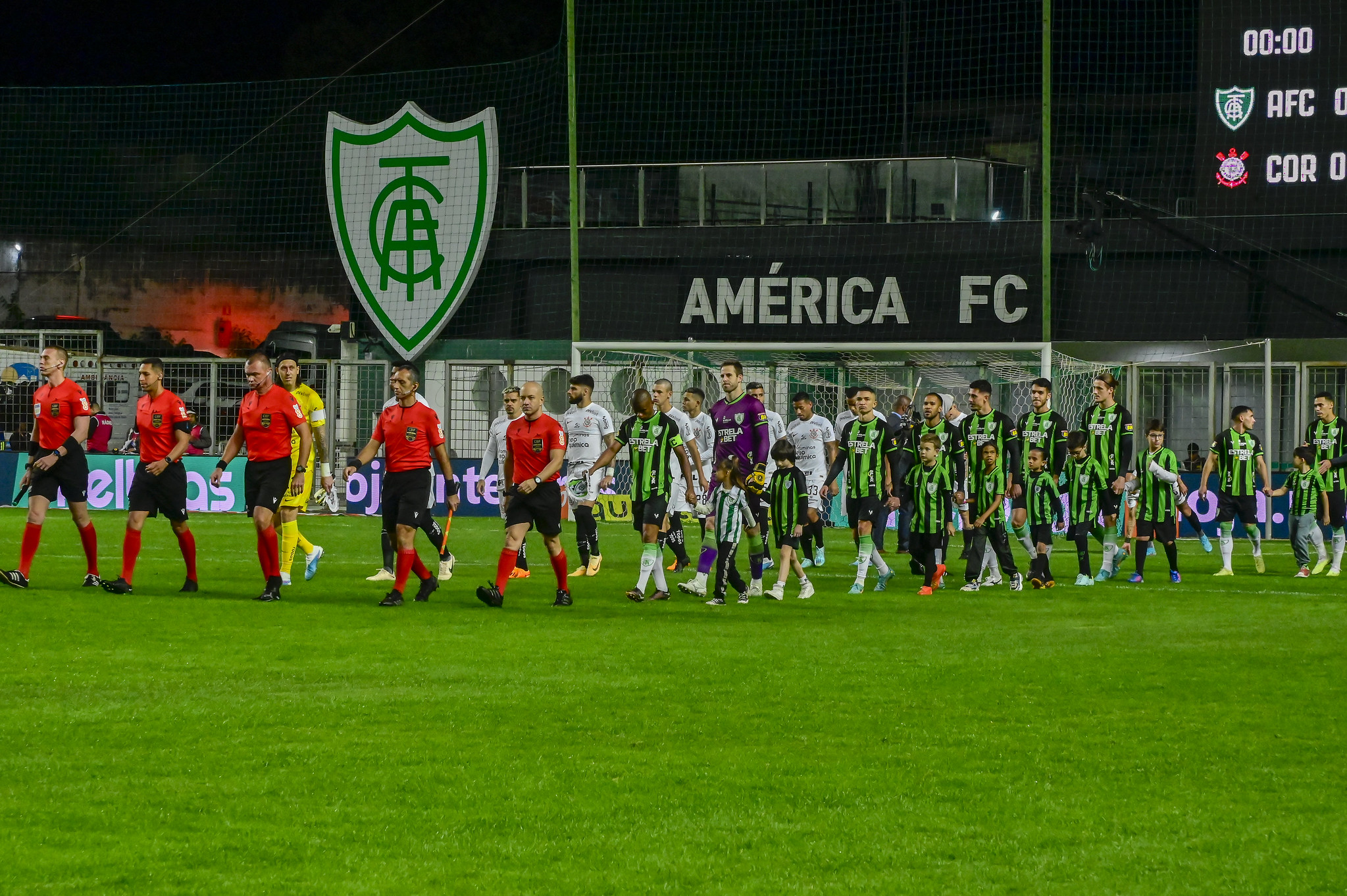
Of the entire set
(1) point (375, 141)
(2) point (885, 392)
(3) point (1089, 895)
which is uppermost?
(1) point (375, 141)

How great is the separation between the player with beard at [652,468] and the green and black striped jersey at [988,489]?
10.9 ft

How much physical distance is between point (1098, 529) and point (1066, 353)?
13556 mm

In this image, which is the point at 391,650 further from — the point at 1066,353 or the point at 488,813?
the point at 1066,353

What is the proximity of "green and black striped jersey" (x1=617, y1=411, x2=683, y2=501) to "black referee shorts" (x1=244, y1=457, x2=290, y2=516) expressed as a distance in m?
2.87

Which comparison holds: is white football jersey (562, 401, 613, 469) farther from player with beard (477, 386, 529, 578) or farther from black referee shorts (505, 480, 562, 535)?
black referee shorts (505, 480, 562, 535)

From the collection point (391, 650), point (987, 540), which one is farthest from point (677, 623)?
point (987, 540)

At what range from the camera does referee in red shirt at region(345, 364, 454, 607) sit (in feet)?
41.9

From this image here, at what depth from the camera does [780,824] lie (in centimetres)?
577

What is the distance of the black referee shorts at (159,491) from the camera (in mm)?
13102

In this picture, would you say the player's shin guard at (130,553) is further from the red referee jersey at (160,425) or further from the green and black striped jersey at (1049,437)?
the green and black striped jersey at (1049,437)

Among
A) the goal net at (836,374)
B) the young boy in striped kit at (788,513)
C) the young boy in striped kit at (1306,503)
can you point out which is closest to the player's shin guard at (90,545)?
the young boy in striped kit at (788,513)

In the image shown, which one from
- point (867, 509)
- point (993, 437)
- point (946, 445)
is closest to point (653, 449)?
point (867, 509)

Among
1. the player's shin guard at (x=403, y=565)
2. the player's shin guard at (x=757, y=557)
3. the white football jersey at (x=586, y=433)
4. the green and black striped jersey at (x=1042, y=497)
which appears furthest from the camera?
the white football jersey at (x=586, y=433)

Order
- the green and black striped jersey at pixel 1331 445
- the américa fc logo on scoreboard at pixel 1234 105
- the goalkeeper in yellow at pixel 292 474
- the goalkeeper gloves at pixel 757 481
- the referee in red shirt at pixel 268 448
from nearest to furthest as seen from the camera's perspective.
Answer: the referee in red shirt at pixel 268 448, the goalkeeper gloves at pixel 757 481, the goalkeeper in yellow at pixel 292 474, the green and black striped jersey at pixel 1331 445, the américa fc logo on scoreboard at pixel 1234 105
